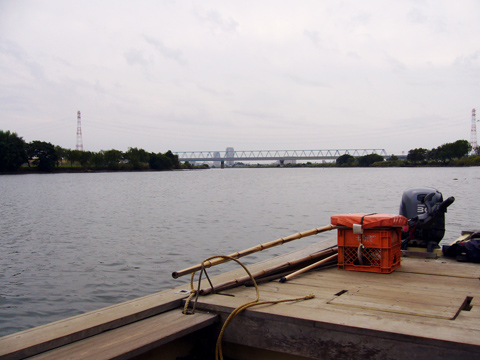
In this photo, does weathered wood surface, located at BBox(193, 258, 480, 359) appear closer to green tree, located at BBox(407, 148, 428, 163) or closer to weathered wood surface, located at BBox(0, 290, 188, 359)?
weathered wood surface, located at BBox(0, 290, 188, 359)

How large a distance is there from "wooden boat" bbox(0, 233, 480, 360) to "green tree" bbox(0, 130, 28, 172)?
114947 mm

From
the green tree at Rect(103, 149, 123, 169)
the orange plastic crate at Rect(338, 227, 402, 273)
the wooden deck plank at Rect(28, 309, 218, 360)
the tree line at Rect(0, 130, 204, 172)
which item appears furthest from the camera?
the green tree at Rect(103, 149, 123, 169)

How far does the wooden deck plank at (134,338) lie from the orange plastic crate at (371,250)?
290 centimetres

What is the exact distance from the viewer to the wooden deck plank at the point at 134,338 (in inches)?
144

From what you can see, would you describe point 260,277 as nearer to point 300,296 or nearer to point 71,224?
point 300,296

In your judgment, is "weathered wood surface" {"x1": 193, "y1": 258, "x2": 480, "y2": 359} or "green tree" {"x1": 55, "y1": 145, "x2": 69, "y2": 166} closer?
"weathered wood surface" {"x1": 193, "y1": 258, "x2": 480, "y2": 359}

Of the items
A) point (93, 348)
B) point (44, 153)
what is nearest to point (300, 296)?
point (93, 348)

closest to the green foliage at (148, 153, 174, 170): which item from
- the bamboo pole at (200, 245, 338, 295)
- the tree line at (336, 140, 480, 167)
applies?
the tree line at (336, 140, 480, 167)

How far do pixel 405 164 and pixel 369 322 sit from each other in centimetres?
18167

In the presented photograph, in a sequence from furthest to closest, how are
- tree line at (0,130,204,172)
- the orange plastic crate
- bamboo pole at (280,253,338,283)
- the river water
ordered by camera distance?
1. tree line at (0,130,204,172)
2. the river water
3. the orange plastic crate
4. bamboo pole at (280,253,338,283)

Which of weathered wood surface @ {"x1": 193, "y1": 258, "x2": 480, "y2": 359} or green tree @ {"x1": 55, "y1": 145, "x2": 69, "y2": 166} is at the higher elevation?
green tree @ {"x1": 55, "y1": 145, "x2": 69, "y2": 166}

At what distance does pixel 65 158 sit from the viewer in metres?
142

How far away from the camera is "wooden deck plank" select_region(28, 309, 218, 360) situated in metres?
3.66

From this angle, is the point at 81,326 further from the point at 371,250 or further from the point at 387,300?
the point at 371,250
